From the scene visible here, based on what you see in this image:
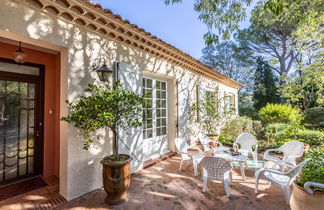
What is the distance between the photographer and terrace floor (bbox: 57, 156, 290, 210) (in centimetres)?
279

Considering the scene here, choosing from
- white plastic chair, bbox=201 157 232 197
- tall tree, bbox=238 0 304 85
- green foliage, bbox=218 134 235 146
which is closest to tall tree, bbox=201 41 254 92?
tall tree, bbox=238 0 304 85

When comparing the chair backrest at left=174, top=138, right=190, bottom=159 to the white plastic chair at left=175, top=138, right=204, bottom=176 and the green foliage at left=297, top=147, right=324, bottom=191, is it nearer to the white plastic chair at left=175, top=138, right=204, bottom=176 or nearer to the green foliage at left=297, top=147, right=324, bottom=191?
the white plastic chair at left=175, top=138, right=204, bottom=176

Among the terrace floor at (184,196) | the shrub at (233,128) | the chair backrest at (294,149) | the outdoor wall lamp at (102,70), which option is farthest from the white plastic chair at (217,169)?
the shrub at (233,128)

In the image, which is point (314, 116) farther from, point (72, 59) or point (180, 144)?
point (72, 59)

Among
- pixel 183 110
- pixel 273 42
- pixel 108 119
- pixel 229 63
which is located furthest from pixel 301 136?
pixel 229 63

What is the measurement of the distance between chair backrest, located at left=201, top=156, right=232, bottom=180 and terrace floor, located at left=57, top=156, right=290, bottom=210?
15.0 inches

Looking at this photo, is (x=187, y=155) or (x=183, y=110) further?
(x=183, y=110)

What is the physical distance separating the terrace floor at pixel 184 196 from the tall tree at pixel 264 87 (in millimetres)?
13245

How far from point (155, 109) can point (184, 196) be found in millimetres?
2812

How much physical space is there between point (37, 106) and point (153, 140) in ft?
10.8

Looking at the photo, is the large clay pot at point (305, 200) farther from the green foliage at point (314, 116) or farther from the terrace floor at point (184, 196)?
the green foliage at point (314, 116)

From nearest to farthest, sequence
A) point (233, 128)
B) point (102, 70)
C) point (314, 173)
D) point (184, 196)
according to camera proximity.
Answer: point (314, 173) → point (184, 196) → point (102, 70) → point (233, 128)

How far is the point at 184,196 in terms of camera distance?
3.09m

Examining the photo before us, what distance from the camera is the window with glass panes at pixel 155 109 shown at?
196 inches
